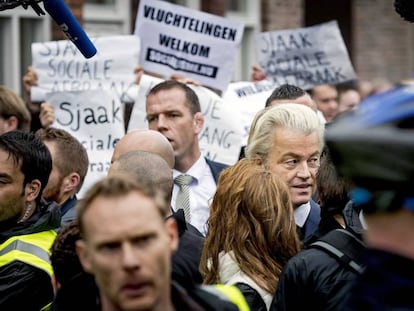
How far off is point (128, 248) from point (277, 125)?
120 inches

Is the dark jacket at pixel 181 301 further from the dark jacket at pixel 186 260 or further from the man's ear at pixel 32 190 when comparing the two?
the man's ear at pixel 32 190

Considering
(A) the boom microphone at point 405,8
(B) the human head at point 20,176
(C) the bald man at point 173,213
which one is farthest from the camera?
(B) the human head at point 20,176

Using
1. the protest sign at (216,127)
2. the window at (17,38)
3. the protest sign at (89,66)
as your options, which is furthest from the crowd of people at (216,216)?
the window at (17,38)

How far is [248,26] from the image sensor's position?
1456 cm

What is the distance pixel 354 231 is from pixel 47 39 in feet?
25.4

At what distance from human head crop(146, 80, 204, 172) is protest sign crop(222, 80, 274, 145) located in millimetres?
1260

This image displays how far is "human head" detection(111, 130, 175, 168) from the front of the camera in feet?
18.3

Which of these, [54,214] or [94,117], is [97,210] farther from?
[94,117]

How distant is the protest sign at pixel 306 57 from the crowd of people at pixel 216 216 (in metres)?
2.37

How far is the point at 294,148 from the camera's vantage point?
565 cm

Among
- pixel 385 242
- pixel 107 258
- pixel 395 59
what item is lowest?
pixel 395 59

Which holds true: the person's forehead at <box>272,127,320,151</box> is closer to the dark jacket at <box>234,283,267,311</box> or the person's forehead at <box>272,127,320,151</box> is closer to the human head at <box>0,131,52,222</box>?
the human head at <box>0,131,52,222</box>

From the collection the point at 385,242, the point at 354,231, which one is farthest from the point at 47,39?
the point at 385,242

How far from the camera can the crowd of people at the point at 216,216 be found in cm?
229
